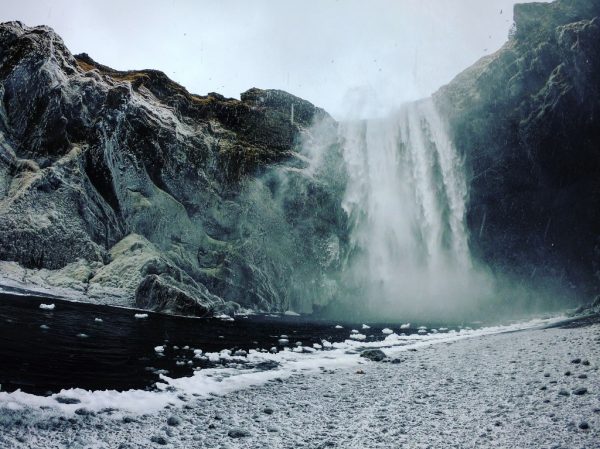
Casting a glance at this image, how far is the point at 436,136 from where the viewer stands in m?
60.1

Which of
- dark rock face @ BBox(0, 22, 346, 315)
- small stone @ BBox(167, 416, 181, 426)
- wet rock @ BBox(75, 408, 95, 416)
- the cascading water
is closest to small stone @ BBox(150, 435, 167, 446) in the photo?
small stone @ BBox(167, 416, 181, 426)

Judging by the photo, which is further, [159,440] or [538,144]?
[538,144]

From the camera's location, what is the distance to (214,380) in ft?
36.2

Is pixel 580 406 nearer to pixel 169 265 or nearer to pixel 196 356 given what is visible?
pixel 196 356

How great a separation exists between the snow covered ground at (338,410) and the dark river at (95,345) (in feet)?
3.90

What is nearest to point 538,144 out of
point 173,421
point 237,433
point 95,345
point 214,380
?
point 214,380

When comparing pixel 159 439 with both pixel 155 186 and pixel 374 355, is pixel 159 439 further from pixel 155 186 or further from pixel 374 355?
pixel 155 186

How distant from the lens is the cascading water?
185 ft

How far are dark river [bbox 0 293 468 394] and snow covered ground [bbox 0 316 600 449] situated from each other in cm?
119

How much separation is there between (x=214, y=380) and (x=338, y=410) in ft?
13.1

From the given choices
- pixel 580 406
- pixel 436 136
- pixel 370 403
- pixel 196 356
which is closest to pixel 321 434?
pixel 370 403

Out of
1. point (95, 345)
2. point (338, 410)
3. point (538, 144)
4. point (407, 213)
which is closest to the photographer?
point (338, 410)

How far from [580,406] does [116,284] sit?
34.7m

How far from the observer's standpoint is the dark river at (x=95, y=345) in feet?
31.7
